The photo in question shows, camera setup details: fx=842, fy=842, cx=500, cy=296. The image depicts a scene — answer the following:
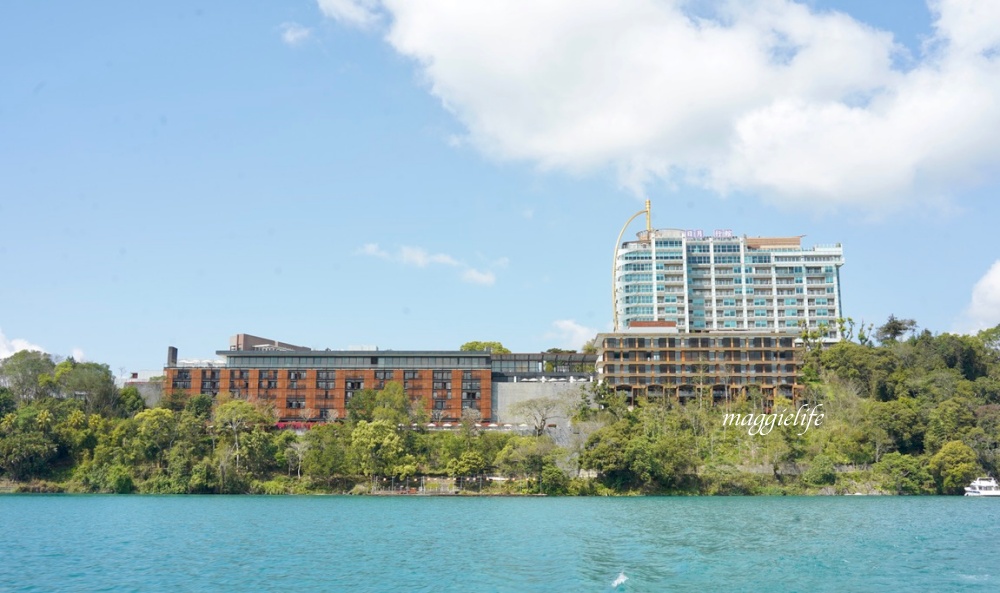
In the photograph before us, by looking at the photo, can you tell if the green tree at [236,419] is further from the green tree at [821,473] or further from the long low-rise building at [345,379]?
the green tree at [821,473]

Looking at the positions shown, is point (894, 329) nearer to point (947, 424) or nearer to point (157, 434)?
point (947, 424)

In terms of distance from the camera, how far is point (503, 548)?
166 feet

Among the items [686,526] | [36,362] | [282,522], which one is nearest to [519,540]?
[686,526]

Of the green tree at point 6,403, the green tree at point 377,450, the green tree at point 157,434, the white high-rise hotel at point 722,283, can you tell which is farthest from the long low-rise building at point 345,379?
the white high-rise hotel at point 722,283

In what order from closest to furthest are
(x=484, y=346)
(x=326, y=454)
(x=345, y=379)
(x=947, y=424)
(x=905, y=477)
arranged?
(x=905, y=477) < (x=947, y=424) < (x=326, y=454) < (x=345, y=379) < (x=484, y=346)

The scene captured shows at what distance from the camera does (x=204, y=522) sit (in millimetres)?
67438

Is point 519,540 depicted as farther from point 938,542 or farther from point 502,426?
point 502,426

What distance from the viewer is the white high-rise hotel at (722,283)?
191500 mm

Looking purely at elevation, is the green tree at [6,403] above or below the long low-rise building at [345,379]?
below

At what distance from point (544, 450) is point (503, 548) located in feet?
190

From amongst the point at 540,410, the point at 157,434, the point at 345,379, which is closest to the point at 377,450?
the point at 540,410

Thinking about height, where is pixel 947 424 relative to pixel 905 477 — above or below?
above

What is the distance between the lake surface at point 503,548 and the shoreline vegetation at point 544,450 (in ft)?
76.0

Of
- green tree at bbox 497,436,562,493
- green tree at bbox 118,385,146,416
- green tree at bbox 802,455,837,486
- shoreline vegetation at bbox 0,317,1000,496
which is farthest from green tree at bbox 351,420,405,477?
green tree at bbox 802,455,837,486
